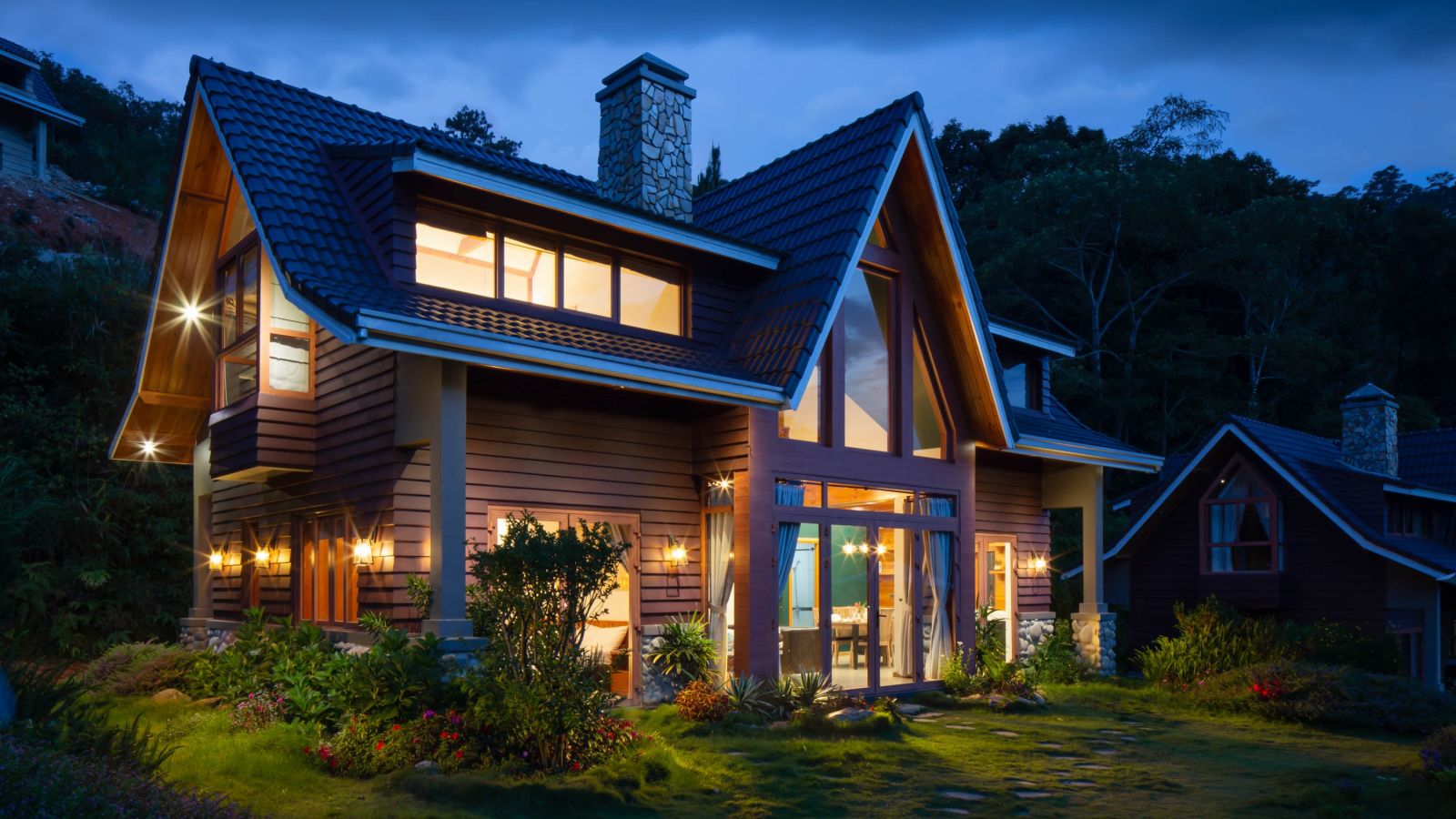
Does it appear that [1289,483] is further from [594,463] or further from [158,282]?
[158,282]

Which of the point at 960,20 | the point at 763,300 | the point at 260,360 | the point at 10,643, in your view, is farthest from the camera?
the point at 960,20

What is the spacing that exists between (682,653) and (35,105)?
1161 inches

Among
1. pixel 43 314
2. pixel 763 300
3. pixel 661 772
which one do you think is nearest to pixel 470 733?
pixel 661 772

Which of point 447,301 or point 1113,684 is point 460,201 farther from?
point 1113,684

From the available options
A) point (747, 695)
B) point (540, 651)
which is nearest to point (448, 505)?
point (540, 651)

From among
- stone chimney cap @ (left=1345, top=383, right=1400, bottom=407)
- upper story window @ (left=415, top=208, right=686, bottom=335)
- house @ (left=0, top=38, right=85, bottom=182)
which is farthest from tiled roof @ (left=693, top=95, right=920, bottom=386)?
house @ (left=0, top=38, right=85, bottom=182)

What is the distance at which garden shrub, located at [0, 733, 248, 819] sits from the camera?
494cm

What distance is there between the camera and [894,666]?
13906 millimetres

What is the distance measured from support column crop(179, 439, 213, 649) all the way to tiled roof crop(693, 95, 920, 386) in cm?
778

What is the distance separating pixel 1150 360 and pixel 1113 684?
19637 millimetres

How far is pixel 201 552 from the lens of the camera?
14969 mm

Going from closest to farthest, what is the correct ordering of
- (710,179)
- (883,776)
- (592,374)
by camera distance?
1. (883,776)
2. (592,374)
3. (710,179)

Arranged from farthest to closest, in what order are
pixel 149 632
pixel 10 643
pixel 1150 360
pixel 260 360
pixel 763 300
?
pixel 1150 360, pixel 149 632, pixel 763 300, pixel 260 360, pixel 10 643

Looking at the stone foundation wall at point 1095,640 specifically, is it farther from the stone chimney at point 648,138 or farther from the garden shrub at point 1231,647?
the stone chimney at point 648,138
